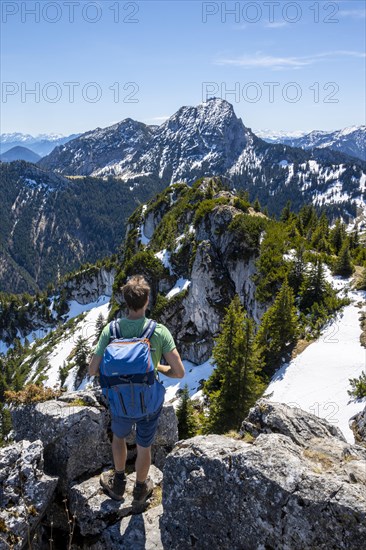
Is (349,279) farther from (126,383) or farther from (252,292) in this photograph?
(126,383)

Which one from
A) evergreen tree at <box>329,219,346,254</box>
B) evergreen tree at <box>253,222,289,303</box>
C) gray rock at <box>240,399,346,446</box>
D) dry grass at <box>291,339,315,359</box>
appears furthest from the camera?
evergreen tree at <box>329,219,346,254</box>

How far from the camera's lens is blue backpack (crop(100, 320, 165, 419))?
6574 mm

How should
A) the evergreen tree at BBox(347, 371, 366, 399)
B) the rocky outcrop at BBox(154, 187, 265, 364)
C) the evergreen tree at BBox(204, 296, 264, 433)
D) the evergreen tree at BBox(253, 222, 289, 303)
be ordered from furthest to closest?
the rocky outcrop at BBox(154, 187, 265, 364) < the evergreen tree at BBox(253, 222, 289, 303) < the evergreen tree at BBox(204, 296, 264, 433) < the evergreen tree at BBox(347, 371, 366, 399)

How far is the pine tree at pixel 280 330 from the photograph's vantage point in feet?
92.7

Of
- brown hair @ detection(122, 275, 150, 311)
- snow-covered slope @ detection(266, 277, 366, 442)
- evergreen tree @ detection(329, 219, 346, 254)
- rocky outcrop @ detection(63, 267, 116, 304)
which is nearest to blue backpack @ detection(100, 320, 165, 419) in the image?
brown hair @ detection(122, 275, 150, 311)

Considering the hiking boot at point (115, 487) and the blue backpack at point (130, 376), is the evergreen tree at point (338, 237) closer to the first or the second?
the hiking boot at point (115, 487)

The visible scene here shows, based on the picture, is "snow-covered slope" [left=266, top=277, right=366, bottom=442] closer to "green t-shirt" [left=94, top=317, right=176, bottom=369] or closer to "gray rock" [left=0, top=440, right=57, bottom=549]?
"green t-shirt" [left=94, top=317, right=176, bottom=369]

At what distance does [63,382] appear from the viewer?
80.1m

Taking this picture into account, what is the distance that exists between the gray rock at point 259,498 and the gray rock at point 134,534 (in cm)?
36

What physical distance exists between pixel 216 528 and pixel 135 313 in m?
4.14

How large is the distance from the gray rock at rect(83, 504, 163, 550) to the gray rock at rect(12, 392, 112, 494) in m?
1.82

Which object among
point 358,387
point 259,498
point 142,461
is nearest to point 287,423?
point 259,498

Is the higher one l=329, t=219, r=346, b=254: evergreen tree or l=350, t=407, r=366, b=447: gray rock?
l=329, t=219, r=346, b=254: evergreen tree

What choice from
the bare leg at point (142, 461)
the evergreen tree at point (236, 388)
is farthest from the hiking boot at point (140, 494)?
the evergreen tree at point (236, 388)
